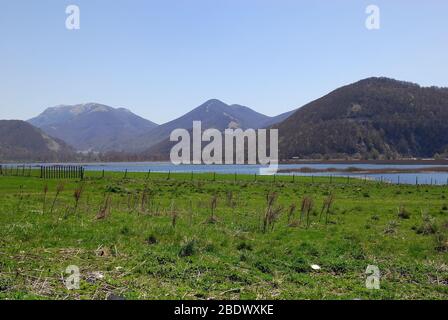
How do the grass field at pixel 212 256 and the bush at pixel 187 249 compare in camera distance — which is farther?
the bush at pixel 187 249

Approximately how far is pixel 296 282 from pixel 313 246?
4.93 metres

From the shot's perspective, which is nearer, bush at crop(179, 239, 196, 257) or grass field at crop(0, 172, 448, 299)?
grass field at crop(0, 172, 448, 299)

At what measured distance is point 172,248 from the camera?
14938 millimetres

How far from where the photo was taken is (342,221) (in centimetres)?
2417

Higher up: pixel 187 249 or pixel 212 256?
pixel 187 249

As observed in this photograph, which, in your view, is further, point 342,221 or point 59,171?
point 59,171

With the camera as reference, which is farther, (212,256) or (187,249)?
(187,249)
